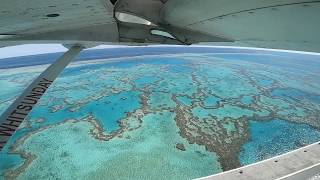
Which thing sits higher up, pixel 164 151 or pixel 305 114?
pixel 305 114

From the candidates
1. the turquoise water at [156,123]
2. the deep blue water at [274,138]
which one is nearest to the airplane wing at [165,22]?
the turquoise water at [156,123]

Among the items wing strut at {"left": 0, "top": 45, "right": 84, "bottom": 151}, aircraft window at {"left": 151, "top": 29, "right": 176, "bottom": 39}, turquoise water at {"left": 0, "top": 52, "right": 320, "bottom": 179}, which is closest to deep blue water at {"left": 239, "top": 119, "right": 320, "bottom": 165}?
turquoise water at {"left": 0, "top": 52, "right": 320, "bottom": 179}

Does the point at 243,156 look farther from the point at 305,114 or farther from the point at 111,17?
the point at 111,17

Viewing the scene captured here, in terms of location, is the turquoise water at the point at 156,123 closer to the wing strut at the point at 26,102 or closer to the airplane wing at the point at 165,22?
the wing strut at the point at 26,102

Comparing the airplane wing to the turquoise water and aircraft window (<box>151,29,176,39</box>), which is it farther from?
the turquoise water

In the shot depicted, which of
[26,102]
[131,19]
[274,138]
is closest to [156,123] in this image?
[274,138]

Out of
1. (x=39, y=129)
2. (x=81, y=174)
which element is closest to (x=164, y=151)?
(x=81, y=174)

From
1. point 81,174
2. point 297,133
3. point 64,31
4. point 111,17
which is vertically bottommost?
point 81,174
